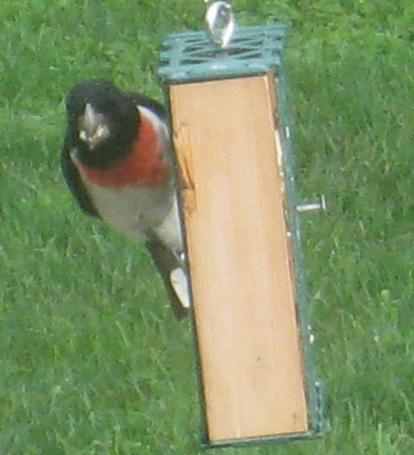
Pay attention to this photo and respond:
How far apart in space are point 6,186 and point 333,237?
1177 millimetres

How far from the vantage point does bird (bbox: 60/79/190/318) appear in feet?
12.5

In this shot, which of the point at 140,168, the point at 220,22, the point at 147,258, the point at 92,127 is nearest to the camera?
the point at 220,22

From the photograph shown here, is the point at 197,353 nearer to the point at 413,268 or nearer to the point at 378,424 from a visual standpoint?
the point at 378,424

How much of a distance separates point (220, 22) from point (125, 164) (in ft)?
3.07

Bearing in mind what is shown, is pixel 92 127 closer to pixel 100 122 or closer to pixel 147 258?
pixel 100 122

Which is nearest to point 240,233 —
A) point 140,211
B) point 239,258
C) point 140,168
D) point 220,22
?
point 239,258

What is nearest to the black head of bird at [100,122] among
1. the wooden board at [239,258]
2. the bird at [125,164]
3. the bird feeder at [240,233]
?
the bird at [125,164]

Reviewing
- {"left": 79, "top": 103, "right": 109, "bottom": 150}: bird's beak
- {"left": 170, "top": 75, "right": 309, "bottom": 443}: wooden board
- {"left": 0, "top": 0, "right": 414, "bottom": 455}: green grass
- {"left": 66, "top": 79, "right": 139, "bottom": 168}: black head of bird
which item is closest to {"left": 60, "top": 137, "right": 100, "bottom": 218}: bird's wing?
{"left": 66, "top": 79, "right": 139, "bottom": 168}: black head of bird

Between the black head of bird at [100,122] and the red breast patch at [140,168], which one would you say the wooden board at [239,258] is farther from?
the red breast patch at [140,168]

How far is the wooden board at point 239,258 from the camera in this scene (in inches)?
123

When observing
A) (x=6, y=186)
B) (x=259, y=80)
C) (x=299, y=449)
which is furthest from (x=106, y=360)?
(x=259, y=80)

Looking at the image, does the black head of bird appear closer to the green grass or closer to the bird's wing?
the bird's wing

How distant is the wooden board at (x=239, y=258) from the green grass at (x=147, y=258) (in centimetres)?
107

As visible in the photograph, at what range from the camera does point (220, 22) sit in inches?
124
